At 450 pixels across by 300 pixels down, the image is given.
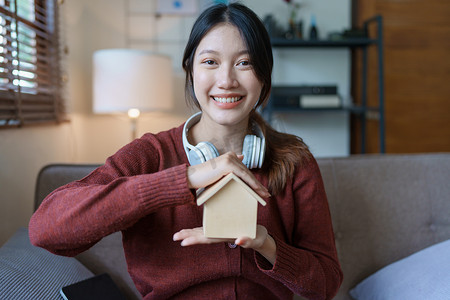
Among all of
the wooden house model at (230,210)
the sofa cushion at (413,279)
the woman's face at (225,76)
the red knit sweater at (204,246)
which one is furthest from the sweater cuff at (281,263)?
the sofa cushion at (413,279)

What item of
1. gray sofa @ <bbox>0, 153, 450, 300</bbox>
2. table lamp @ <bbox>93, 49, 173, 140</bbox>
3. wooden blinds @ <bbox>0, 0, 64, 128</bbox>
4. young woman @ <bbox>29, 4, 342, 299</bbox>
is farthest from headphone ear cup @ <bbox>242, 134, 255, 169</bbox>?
table lamp @ <bbox>93, 49, 173, 140</bbox>

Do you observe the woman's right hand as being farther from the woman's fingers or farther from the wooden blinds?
the wooden blinds

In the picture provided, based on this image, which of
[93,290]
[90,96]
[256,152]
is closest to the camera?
[256,152]

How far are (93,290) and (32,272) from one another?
0.56 feet

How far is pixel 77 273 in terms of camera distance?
1104 millimetres

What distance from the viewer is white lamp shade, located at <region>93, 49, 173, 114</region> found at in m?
2.05

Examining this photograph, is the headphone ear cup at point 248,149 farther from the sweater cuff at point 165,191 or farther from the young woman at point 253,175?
the sweater cuff at point 165,191

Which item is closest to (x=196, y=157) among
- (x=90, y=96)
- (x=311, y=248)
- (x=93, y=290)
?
(x=311, y=248)

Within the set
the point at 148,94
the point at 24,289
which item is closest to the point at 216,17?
the point at 24,289

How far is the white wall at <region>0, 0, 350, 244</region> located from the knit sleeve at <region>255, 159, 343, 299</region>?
3.22 ft

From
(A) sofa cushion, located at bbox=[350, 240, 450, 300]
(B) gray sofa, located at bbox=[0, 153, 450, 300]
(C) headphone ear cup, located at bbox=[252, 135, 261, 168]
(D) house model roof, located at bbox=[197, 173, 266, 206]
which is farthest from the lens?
(B) gray sofa, located at bbox=[0, 153, 450, 300]

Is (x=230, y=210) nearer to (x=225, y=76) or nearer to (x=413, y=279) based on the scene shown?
(x=225, y=76)

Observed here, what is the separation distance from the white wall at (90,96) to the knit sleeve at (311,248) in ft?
3.22

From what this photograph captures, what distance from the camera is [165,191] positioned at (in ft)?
2.37
